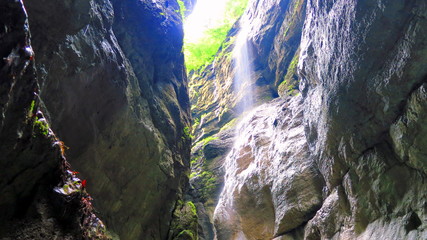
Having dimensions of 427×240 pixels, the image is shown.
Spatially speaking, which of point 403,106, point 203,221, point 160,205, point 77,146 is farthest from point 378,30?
point 203,221

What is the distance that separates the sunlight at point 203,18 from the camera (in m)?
33.5

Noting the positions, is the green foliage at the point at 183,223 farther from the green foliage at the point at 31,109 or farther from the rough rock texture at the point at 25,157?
the green foliage at the point at 31,109

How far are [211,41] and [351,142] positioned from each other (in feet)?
92.0

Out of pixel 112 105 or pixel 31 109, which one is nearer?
pixel 31 109

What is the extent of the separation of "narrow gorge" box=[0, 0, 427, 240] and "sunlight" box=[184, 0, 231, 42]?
17.5 m

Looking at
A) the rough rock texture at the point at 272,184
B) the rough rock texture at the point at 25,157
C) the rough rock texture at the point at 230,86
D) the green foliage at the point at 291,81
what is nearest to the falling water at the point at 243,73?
the rough rock texture at the point at 230,86

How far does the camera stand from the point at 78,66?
7598 mm

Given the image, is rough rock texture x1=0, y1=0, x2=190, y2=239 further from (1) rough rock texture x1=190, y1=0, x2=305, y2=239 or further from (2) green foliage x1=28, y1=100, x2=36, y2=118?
(1) rough rock texture x1=190, y1=0, x2=305, y2=239

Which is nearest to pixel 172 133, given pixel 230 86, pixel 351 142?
pixel 351 142

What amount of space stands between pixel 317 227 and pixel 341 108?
3761 mm

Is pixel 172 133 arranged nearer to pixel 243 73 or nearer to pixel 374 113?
pixel 374 113

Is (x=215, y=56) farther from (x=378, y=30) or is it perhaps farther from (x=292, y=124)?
(x=378, y=30)

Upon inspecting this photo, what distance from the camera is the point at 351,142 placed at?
28.0 ft

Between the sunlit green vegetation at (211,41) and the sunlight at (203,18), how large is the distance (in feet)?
1.75
